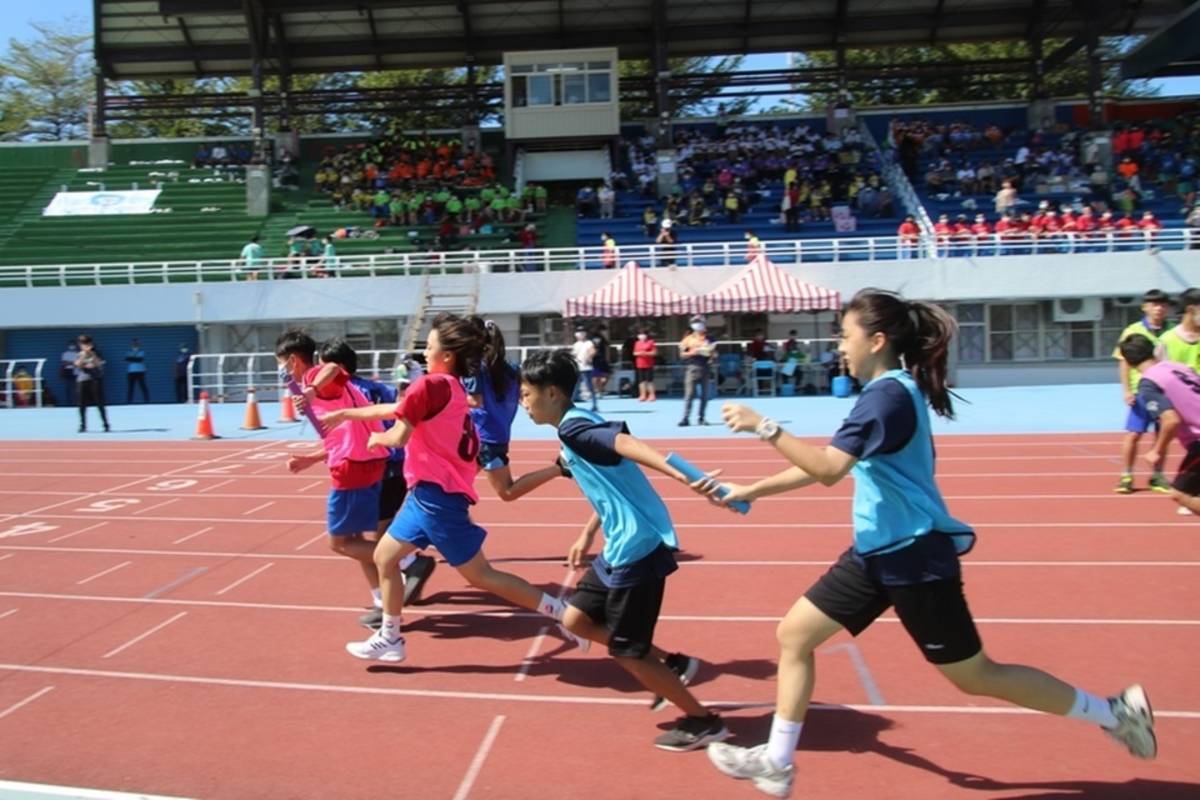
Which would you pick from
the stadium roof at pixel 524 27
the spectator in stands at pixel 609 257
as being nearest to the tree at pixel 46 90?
the stadium roof at pixel 524 27

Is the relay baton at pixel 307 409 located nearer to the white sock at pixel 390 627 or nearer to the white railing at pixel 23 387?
the white sock at pixel 390 627

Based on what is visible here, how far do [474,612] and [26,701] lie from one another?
267cm

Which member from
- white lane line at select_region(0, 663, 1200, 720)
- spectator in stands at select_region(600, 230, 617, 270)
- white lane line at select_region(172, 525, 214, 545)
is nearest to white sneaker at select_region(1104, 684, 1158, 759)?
white lane line at select_region(0, 663, 1200, 720)

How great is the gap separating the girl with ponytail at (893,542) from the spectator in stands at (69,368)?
2689 cm

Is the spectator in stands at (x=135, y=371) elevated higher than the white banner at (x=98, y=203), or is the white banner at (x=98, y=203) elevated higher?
the white banner at (x=98, y=203)

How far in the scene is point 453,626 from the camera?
6543 mm

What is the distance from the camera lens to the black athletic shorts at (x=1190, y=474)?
24.0 feet

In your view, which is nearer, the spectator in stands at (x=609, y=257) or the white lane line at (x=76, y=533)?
the white lane line at (x=76, y=533)

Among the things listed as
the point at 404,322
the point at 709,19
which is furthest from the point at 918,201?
the point at 404,322

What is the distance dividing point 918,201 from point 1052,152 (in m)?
6.29

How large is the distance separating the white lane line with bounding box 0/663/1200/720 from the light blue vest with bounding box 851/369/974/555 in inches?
59.3

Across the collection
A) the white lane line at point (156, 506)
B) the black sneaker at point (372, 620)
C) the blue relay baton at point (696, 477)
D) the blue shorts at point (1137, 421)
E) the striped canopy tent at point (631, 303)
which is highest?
the striped canopy tent at point (631, 303)

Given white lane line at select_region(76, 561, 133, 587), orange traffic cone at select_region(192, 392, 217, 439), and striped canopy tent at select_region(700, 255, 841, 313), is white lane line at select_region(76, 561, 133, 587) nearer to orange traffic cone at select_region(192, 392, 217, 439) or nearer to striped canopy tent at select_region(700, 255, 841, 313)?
orange traffic cone at select_region(192, 392, 217, 439)

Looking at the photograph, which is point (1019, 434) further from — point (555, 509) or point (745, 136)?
point (745, 136)
